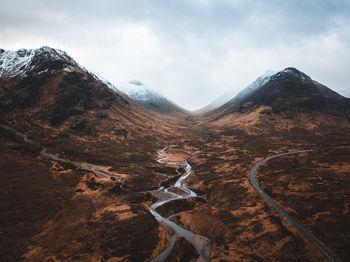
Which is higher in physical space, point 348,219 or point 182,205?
point 348,219

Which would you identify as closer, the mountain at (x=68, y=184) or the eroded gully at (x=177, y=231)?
the eroded gully at (x=177, y=231)

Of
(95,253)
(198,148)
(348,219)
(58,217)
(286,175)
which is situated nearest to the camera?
(95,253)

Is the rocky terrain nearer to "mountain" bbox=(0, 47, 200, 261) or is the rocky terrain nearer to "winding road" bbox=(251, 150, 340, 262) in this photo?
"mountain" bbox=(0, 47, 200, 261)

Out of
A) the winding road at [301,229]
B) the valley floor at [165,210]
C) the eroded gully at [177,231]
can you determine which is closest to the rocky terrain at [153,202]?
the valley floor at [165,210]

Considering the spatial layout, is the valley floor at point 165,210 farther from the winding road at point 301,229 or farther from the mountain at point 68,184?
the winding road at point 301,229

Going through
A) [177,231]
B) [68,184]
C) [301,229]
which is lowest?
[177,231]

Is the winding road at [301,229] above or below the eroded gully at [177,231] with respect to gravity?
above

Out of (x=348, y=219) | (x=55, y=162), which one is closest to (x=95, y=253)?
(x=348, y=219)

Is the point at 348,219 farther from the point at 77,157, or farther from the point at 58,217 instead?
the point at 77,157

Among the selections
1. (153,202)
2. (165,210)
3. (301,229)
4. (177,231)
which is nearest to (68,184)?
(153,202)

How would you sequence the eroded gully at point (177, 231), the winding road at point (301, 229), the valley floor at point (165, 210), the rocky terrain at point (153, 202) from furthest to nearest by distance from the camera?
the eroded gully at point (177, 231) → the rocky terrain at point (153, 202) → the valley floor at point (165, 210) → the winding road at point (301, 229)

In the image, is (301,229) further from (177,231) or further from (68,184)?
(68,184)
